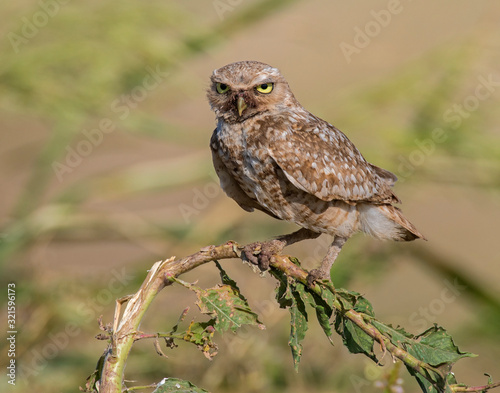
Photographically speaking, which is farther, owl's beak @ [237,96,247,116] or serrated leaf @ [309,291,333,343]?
owl's beak @ [237,96,247,116]

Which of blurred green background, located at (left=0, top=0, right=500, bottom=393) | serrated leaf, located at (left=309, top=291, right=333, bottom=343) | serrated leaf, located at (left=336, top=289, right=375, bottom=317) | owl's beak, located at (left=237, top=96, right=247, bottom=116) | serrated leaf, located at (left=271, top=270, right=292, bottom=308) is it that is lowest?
blurred green background, located at (left=0, top=0, right=500, bottom=393)

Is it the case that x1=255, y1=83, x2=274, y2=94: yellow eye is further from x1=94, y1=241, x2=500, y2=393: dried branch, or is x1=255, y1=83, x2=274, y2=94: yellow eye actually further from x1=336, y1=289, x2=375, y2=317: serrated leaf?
x1=336, y1=289, x2=375, y2=317: serrated leaf

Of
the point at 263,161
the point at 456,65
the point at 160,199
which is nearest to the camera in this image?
the point at 263,161

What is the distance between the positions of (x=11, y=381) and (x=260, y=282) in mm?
1946

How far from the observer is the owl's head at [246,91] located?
3.34 meters

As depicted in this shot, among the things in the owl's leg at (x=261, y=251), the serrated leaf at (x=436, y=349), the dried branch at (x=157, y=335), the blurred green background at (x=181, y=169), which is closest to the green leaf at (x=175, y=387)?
the dried branch at (x=157, y=335)

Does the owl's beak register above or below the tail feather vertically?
above

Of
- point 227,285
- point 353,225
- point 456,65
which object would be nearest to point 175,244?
point 353,225

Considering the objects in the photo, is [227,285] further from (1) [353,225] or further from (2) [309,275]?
(1) [353,225]

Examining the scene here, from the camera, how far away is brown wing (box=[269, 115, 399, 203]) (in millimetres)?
3268

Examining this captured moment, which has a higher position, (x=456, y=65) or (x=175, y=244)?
(x=456, y=65)

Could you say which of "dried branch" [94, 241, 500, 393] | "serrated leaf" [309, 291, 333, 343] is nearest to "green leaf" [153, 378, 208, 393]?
"dried branch" [94, 241, 500, 393]

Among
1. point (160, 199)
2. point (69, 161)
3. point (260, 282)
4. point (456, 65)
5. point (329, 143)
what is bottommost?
point (160, 199)

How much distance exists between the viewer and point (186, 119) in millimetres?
7551
